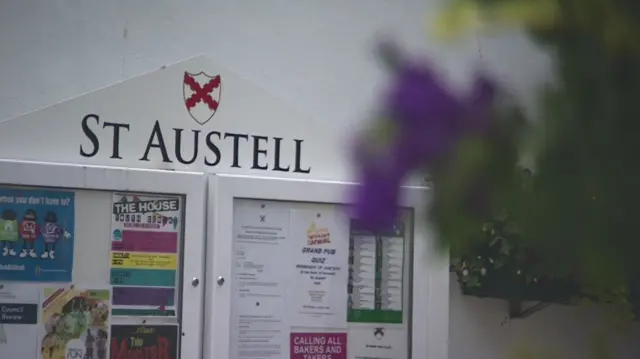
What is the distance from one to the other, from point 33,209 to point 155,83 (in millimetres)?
361

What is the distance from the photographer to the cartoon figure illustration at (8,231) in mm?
1622

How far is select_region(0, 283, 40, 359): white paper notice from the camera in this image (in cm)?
161

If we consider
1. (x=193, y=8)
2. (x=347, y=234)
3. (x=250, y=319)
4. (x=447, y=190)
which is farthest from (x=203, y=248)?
(x=447, y=190)

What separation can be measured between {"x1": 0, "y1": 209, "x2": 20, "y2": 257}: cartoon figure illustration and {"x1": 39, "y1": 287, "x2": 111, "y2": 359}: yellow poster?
106 millimetres

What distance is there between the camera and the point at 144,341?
168cm

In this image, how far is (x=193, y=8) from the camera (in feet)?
7.32

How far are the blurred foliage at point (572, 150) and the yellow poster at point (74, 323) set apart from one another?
4.48ft

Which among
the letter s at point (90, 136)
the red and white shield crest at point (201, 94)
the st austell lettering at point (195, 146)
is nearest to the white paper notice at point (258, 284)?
the st austell lettering at point (195, 146)

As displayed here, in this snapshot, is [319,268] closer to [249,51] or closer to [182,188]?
[182,188]

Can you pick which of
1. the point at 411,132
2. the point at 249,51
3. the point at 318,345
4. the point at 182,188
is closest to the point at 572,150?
the point at 411,132

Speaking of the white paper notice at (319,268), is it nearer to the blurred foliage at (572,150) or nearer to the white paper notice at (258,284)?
the white paper notice at (258,284)

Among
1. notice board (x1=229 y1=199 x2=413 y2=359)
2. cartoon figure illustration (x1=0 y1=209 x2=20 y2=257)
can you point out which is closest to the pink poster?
notice board (x1=229 y1=199 x2=413 y2=359)

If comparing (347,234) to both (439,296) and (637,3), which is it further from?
(637,3)

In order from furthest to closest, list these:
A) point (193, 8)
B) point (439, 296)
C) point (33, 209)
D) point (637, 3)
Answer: point (193, 8), point (439, 296), point (33, 209), point (637, 3)
